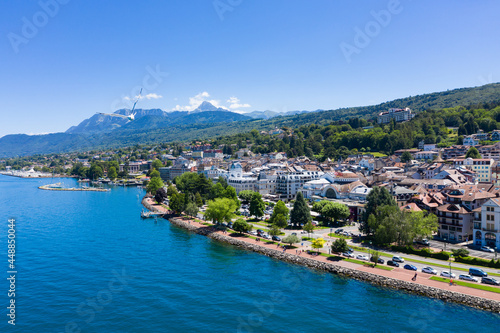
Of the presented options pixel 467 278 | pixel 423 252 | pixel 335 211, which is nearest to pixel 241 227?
pixel 335 211

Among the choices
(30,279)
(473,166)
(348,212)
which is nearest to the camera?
(30,279)

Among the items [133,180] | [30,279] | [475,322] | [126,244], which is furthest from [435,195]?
[133,180]

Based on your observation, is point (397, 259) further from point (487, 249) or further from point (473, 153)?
point (473, 153)

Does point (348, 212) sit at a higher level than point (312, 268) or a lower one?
higher

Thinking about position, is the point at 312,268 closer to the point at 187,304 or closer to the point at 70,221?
the point at 187,304

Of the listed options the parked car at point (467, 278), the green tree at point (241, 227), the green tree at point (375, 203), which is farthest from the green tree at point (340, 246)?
the green tree at point (241, 227)

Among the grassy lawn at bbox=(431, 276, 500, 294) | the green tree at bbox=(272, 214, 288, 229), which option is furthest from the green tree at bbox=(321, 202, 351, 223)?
the grassy lawn at bbox=(431, 276, 500, 294)
